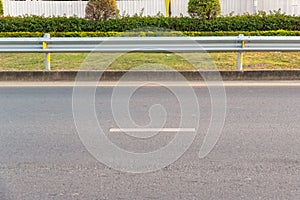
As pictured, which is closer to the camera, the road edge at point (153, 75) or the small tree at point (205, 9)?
the road edge at point (153, 75)

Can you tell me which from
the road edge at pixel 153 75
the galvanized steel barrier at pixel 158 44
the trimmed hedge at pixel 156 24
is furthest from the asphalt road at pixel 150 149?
the trimmed hedge at pixel 156 24

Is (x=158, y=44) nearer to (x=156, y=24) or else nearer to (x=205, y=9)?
(x=156, y=24)

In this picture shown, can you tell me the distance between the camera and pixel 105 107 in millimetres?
7543

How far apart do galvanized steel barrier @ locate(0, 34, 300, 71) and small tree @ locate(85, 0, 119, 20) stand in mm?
7867

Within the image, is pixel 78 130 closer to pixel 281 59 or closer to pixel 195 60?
pixel 195 60

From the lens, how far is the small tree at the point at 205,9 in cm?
1788

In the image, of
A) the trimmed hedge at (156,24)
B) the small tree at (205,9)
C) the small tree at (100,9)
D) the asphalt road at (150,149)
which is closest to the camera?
the asphalt road at (150,149)

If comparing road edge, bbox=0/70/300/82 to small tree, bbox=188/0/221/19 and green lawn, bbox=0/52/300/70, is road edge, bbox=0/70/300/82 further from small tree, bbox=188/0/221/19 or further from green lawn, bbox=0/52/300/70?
small tree, bbox=188/0/221/19

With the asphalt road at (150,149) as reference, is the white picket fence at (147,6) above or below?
above

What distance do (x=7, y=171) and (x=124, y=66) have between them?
6.32 m

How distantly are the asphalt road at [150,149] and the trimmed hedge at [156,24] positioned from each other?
9.63 meters

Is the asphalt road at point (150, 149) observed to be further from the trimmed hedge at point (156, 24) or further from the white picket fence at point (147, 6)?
the white picket fence at point (147, 6)

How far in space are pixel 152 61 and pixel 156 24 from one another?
643 centimetres

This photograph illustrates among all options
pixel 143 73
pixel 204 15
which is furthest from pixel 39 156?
pixel 204 15
